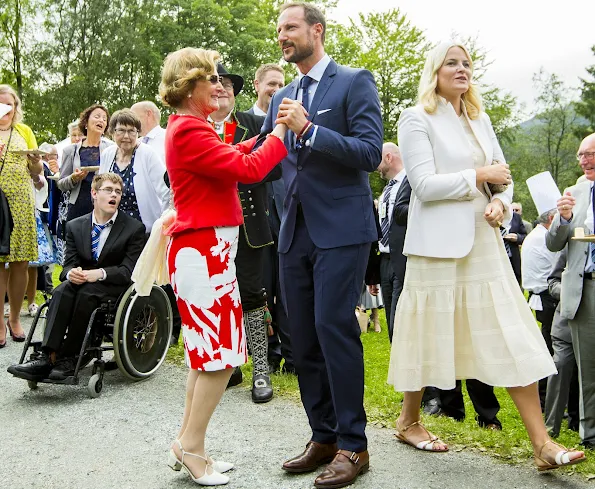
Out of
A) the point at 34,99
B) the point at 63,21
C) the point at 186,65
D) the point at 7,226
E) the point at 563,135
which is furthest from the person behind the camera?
the point at 563,135

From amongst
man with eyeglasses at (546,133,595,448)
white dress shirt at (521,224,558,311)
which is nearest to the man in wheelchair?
man with eyeglasses at (546,133,595,448)

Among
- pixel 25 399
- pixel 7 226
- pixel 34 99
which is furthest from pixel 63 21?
pixel 25 399

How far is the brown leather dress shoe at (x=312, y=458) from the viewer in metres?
3.49

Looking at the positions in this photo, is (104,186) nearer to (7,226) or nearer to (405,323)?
(7,226)

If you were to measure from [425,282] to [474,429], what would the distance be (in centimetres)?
115

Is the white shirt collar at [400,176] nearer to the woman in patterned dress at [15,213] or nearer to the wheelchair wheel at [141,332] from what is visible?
the wheelchair wheel at [141,332]

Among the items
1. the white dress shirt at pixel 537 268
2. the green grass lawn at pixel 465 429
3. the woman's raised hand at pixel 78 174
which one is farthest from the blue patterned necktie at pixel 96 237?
the white dress shirt at pixel 537 268

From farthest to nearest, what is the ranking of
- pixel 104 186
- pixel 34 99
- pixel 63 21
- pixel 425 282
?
pixel 63 21 → pixel 34 99 → pixel 104 186 → pixel 425 282

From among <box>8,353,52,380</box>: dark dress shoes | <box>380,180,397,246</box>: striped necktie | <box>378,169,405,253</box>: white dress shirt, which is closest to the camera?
<box>8,353,52,380</box>: dark dress shoes

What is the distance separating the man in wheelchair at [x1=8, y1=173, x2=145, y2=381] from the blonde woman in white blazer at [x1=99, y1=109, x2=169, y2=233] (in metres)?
0.42

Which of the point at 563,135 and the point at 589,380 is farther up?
the point at 563,135

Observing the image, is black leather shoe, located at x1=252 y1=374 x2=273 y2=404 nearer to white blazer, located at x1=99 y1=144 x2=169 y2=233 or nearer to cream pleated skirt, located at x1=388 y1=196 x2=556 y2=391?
cream pleated skirt, located at x1=388 y1=196 x2=556 y2=391

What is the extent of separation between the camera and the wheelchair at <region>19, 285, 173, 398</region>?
5.32 meters

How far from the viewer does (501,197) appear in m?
3.56
